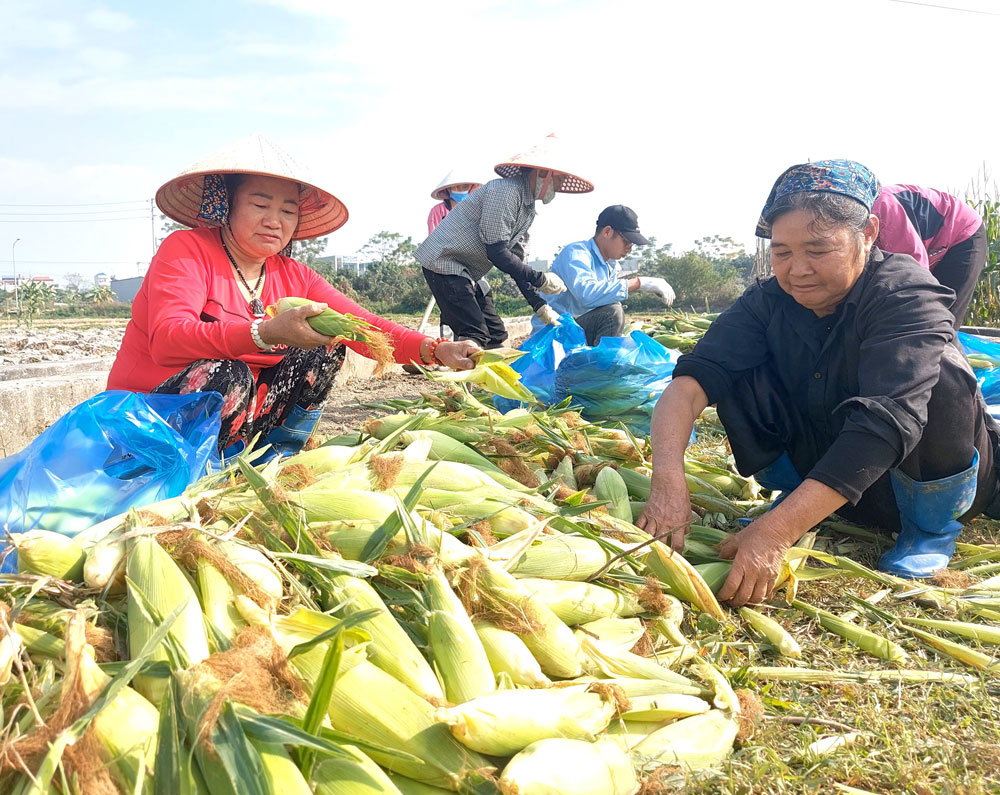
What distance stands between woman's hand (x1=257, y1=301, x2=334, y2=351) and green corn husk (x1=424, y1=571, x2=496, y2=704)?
131 centimetres

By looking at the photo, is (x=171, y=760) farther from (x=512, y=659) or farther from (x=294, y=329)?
(x=294, y=329)

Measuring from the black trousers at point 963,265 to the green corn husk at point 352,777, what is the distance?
456 centimetres

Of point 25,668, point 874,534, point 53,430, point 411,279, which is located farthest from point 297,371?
point 411,279

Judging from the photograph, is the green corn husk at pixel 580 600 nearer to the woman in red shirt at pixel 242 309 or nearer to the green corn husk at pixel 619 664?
the green corn husk at pixel 619 664

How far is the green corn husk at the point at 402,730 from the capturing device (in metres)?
1.26

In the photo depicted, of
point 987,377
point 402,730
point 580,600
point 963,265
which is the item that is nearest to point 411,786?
point 402,730

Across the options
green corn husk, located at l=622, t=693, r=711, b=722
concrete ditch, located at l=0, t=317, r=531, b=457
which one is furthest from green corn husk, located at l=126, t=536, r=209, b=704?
concrete ditch, located at l=0, t=317, r=531, b=457

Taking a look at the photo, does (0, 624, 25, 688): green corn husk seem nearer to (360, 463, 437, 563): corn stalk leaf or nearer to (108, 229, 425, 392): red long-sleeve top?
(360, 463, 437, 563): corn stalk leaf

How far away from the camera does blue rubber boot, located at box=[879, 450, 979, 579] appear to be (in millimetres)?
2316

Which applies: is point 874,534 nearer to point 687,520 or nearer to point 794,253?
point 687,520

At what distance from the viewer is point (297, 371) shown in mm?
3232

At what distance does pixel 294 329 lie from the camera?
255 cm

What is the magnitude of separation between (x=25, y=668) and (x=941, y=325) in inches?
94.6

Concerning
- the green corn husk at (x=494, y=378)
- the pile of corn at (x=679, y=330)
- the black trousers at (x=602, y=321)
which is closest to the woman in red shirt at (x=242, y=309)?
the green corn husk at (x=494, y=378)
